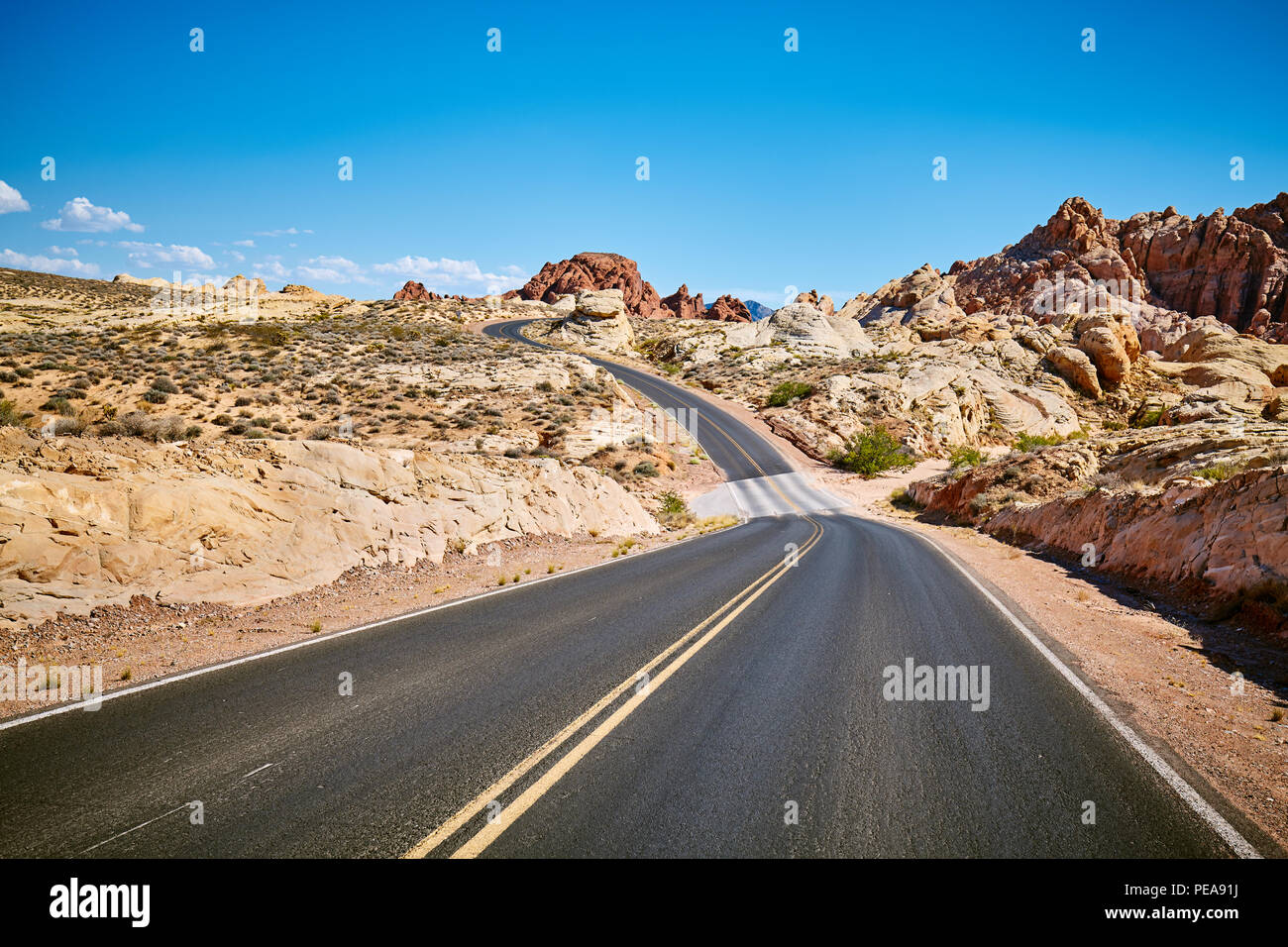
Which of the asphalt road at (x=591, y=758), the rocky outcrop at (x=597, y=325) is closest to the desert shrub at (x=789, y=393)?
the rocky outcrop at (x=597, y=325)

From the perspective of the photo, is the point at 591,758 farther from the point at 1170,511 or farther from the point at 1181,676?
the point at 1170,511

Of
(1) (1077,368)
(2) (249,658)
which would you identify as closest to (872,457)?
(1) (1077,368)

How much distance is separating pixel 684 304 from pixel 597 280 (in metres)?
26.0

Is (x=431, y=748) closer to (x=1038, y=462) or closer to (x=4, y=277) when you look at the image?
(x=1038, y=462)

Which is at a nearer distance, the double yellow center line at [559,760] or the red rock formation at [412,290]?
the double yellow center line at [559,760]

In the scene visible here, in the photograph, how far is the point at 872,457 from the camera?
40.3 metres

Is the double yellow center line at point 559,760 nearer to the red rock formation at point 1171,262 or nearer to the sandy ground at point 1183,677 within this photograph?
the sandy ground at point 1183,677

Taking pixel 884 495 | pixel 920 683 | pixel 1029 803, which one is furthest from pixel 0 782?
pixel 884 495

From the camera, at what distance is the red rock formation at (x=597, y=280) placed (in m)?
157

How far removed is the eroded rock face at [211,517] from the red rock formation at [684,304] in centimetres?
15257

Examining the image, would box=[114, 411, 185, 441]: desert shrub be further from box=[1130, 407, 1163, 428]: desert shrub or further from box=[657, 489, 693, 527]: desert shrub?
box=[1130, 407, 1163, 428]: desert shrub

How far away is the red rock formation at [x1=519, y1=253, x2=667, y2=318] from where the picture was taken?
156625mm

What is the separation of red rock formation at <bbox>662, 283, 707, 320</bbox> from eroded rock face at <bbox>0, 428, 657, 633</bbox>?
501 feet

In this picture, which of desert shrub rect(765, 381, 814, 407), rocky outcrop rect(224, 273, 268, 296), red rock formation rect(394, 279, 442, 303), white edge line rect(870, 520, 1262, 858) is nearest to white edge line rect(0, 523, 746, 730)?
white edge line rect(870, 520, 1262, 858)
